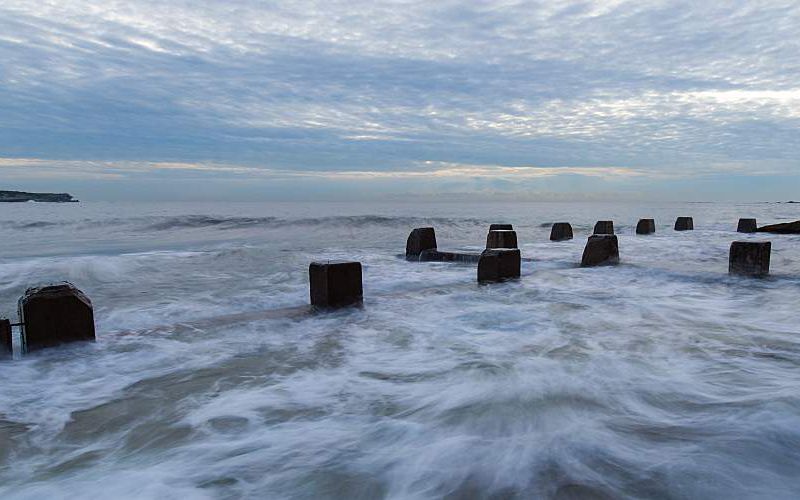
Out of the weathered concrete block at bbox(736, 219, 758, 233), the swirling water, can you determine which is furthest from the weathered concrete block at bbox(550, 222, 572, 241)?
the swirling water

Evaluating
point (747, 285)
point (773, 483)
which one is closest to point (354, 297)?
point (773, 483)

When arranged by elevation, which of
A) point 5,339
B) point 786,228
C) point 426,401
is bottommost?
point 426,401

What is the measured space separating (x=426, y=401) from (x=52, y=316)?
3.70 m

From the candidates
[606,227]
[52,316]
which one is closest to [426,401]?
[52,316]

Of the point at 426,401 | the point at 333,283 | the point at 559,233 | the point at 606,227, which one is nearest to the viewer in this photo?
the point at 426,401

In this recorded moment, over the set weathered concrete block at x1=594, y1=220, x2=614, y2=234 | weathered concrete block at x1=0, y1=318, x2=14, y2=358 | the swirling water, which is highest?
weathered concrete block at x1=594, y1=220, x2=614, y2=234

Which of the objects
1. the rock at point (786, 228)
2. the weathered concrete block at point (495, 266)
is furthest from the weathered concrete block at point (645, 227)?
the weathered concrete block at point (495, 266)

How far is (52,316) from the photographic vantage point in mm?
5082

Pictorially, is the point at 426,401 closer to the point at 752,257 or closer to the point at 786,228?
the point at 752,257

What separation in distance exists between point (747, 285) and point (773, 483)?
685cm

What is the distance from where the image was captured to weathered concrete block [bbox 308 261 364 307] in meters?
6.88

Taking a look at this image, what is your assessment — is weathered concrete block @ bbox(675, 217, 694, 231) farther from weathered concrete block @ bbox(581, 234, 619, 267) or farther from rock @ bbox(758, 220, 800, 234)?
weathered concrete block @ bbox(581, 234, 619, 267)

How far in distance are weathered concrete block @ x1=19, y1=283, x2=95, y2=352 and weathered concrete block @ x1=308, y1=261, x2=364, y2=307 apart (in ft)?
8.57

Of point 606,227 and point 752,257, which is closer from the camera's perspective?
point 752,257
